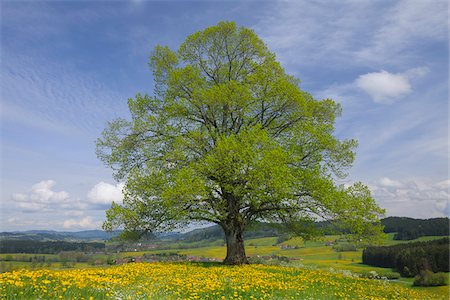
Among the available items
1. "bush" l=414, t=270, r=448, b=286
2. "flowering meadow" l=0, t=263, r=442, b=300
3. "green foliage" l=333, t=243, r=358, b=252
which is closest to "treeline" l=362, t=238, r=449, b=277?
"bush" l=414, t=270, r=448, b=286

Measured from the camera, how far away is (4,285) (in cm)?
931

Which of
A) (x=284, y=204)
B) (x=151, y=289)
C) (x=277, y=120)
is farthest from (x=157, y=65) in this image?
(x=151, y=289)

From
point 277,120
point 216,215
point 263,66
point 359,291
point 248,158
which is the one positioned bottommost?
point 359,291

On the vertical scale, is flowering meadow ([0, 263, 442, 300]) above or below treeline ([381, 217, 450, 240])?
above

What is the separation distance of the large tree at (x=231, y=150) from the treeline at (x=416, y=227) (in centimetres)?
7302

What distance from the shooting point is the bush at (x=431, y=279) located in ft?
144

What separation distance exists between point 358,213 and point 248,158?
804cm

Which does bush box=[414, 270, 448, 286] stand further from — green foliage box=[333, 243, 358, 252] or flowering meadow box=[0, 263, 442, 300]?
green foliage box=[333, 243, 358, 252]

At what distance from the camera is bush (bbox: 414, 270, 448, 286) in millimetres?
44031

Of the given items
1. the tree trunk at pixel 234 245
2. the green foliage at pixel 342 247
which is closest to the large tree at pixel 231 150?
the tree trunk at pixel 234 245

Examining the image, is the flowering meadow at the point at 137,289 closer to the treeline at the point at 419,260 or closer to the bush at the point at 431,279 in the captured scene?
the bush at the point at 431,279

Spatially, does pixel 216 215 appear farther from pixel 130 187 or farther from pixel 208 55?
pixel 208 55

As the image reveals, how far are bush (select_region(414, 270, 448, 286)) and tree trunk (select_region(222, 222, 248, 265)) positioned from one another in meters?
29.6

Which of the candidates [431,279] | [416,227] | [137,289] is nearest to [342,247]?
[416,227]
